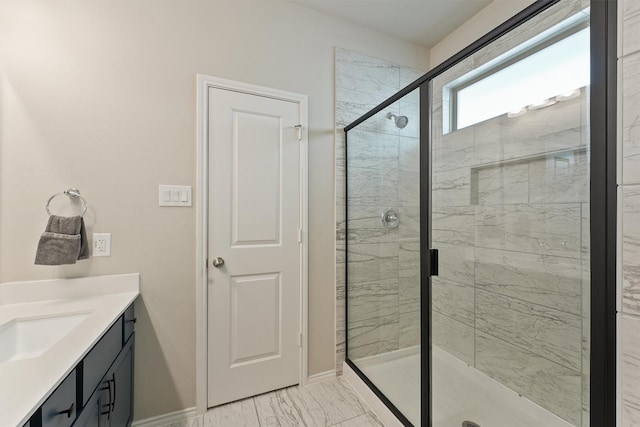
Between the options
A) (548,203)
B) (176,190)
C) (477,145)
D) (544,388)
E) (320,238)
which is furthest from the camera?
(320,238)

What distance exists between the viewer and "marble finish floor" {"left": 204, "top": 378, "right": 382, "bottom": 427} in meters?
1.65

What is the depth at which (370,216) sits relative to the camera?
2.08m

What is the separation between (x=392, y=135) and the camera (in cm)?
191

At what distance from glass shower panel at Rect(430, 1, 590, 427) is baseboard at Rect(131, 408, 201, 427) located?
1426 millimetres

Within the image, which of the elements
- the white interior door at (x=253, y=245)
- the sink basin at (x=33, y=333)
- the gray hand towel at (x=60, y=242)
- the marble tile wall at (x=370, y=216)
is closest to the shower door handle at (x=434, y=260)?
the marble tile wall at (x=370, y=216)

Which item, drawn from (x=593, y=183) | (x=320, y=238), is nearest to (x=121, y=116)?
(x=320, y=238)

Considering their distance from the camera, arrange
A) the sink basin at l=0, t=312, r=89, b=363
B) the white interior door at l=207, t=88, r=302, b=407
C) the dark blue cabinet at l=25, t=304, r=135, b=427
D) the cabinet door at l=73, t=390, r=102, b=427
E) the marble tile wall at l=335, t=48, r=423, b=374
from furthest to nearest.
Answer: the marble tile wall at l=335, t=48, r=423, b=374
the white interior door at l=207, t=88, r=302, b=407
the sink basin at l=0, t=312, r=89, b=363
the cabinet door at l=73, t=390, r=102, b=427
the dark blue cabinet at l=25, t=304, r=135, b=427

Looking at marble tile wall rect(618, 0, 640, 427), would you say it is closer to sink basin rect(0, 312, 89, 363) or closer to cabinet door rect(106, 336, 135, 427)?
cabinet door rect(106, 336, 135, 427)

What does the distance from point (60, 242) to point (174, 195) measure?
0.56 meters

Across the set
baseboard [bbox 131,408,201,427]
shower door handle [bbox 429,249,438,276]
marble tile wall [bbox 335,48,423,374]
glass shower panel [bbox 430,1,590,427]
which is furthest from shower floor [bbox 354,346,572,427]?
baseboard [bbox 131,408,201,427]

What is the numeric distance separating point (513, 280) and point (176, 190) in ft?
6.89

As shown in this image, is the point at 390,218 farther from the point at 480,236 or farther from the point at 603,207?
the point at 603,207

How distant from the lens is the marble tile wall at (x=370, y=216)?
6.15ft

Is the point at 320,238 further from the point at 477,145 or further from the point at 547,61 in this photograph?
the point at 547,61
